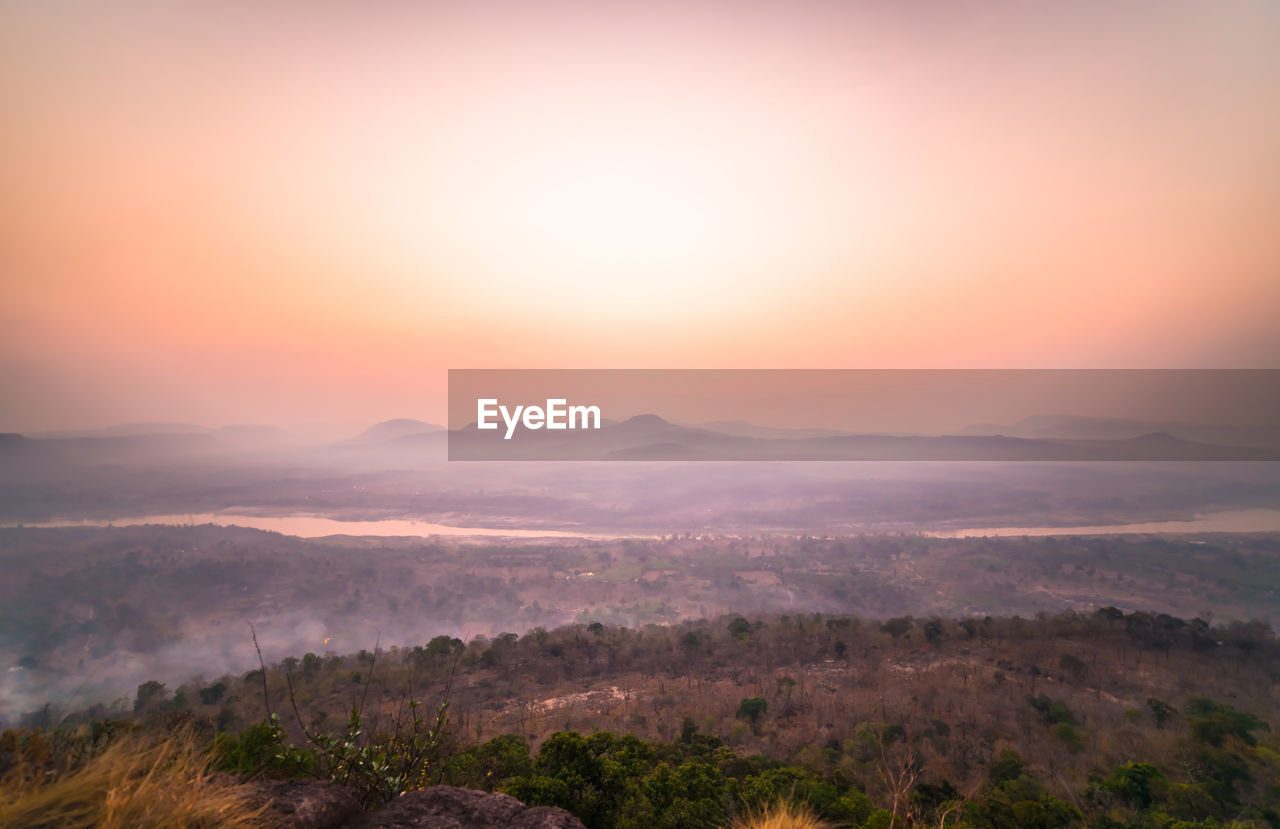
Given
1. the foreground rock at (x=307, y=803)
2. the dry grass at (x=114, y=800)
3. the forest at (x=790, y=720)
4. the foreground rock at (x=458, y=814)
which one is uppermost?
the dry grass at (x=114, y=800)

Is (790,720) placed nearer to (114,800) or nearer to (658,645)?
(658,645)

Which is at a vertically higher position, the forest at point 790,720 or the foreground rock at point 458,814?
the foreground rock at point 458,814

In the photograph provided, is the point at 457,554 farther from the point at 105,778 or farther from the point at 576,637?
the point at 105,778

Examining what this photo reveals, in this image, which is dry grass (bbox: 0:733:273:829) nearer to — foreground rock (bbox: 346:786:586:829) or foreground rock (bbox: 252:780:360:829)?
foreground rock (bbox: 252:780:360:829)

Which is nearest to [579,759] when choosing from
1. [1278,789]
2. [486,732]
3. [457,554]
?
[486,732]

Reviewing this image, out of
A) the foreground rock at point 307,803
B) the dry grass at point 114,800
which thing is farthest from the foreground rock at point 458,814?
the dry grass at point 114,800

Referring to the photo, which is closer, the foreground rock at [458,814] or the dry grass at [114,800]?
the dry grass at [114,800]

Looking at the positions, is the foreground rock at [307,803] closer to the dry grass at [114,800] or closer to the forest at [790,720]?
the dry grass at [114,800]
